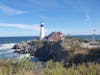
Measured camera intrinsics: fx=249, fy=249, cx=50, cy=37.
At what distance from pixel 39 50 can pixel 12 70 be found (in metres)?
36.2

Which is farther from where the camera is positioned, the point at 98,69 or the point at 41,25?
the point at 41,25

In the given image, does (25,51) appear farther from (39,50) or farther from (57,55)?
(57,55)

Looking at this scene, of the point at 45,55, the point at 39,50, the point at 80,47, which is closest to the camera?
the point at 80,47

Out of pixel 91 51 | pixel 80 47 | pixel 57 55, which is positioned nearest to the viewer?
pixel 91 51

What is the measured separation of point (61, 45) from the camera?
127ft

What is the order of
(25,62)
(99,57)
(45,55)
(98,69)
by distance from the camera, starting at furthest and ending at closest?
(45,55)
(99,57)
(25,62)
(98,69)

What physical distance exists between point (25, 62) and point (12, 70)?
2.45 m

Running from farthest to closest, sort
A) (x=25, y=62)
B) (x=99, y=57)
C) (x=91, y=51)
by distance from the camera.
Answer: (x=91, y=51)
(x=99, y=57)
(x=25, y=62)

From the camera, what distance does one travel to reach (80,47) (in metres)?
33.5

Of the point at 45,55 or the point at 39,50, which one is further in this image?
the point at 39,50

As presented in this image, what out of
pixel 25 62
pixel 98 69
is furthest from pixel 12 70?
pixel 98 69

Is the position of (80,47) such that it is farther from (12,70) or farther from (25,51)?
(25,51)

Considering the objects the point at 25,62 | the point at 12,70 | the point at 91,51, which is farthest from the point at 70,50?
the point at 12,70

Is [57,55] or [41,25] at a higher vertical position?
[41,25]
